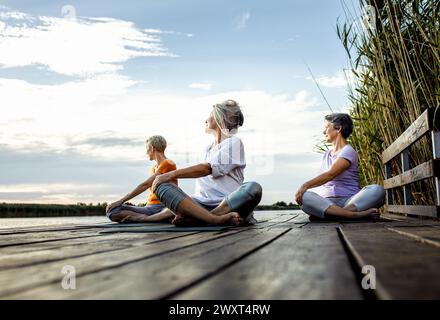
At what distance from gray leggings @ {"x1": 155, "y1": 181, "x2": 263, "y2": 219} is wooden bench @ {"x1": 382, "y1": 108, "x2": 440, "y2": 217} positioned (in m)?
1.19

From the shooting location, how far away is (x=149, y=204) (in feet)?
15.6

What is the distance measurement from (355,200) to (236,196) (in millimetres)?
1154

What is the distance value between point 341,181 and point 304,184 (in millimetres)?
373

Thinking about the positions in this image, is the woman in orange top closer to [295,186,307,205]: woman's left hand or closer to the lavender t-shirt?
[295,186,307,205]: woman's left hand

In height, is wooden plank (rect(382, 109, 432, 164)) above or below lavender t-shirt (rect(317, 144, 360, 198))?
above

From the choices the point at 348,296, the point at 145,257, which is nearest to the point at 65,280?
the point at 145,257

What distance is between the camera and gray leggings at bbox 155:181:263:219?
314cm

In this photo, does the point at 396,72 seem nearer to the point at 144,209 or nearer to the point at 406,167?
the point at 406,167

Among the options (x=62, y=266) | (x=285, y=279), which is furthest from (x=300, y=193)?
(x=285, y=279)

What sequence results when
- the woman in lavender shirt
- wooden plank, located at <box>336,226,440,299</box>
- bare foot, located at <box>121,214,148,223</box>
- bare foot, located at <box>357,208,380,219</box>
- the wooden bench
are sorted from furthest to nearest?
bare foot, located at <box>121,214,148,223</box> → the woman in lavender shirt → bare foot, located at <box>357,208,380,219</box> → the wooden bench → wooden plank, located at <box>336,226,440,299</box>

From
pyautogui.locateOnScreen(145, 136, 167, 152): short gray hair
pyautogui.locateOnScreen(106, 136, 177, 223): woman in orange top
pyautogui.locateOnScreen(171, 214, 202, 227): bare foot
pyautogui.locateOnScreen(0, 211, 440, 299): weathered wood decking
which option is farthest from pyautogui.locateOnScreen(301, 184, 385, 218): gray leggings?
pyautogui.locateOnScreen(0, 211, 440, 299): weathered wood decking

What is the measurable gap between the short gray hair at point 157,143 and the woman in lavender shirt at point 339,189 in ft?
4.36

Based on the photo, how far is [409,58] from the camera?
4.27m

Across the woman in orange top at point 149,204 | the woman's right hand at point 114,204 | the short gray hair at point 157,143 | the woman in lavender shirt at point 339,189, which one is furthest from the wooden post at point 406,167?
the woman's right hand at point 114,204
